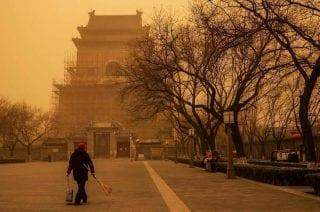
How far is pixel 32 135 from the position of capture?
3465 inches

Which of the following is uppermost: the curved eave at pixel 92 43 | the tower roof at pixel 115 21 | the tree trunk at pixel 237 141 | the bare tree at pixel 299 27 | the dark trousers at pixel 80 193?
the tower roof at pixel 115 21

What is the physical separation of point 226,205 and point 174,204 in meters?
1.37

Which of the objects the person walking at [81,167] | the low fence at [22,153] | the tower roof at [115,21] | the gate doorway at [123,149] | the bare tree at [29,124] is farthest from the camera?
the tower roof at [115,21]

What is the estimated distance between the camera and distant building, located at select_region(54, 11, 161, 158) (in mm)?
90750

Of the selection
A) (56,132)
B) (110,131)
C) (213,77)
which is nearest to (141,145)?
(110,131)

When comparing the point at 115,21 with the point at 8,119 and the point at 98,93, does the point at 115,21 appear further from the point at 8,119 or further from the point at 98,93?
the point at 8,119

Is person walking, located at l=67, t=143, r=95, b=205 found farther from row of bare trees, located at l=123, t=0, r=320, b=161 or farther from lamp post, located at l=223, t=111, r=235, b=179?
lamp post, located at l=223, t=111, r=235, b=179

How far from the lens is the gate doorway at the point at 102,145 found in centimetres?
9109

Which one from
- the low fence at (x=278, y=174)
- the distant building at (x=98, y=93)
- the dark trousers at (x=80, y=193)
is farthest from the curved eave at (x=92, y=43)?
the dark trousers at (x=80, y=193)

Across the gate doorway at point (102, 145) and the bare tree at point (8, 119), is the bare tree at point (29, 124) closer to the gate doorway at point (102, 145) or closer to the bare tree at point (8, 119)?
the bare tree at point (8, 119)

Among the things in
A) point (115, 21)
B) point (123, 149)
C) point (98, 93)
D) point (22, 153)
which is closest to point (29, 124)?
point (22, 153)

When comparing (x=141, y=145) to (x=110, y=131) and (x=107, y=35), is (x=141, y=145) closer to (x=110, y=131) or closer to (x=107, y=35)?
(x=110, y=131)

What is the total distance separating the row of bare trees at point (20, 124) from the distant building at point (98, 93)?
4.72 metres

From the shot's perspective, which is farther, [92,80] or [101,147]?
[92,80]
